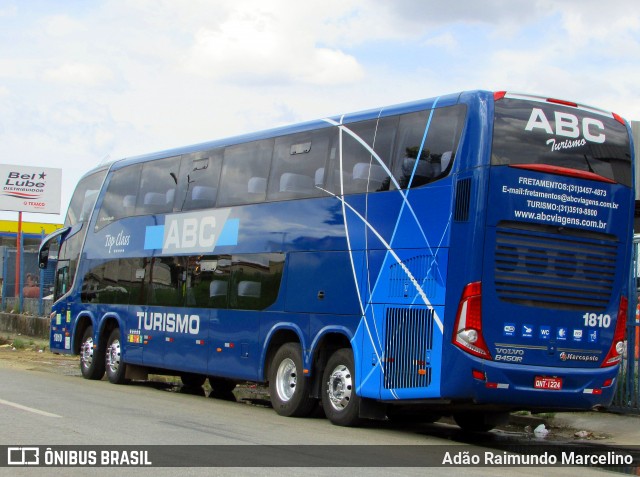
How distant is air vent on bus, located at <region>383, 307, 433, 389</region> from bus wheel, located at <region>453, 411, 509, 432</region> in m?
1.94

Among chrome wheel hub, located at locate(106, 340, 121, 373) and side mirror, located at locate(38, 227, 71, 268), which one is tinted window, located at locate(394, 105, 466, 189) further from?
side mirror, located at locate(38, 227, 71, 268)

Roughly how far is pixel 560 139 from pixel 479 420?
176 inches

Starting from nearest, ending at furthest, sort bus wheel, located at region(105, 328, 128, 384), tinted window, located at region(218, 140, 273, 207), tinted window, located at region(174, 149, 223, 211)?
tinted window, located at region(218, 140, 273, 207), tinted window, located at region(174, 149, 223, 211), bus wheel, located at region(105, 328, 128, 384)

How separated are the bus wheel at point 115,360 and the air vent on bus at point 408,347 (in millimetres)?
8635

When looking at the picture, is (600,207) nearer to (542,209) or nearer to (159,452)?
(542,209)

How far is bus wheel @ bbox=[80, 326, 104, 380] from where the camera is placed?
20.8 m

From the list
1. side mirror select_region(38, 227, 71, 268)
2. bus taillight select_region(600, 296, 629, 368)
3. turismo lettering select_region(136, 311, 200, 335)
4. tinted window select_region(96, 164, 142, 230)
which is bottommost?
turismo lettering select_region(136, 311, 200, 335)

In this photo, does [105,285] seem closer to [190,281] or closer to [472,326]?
[190,281]

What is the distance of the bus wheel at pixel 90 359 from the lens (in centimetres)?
2080

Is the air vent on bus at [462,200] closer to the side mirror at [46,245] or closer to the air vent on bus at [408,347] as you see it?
the air vent on bus at [408,347]

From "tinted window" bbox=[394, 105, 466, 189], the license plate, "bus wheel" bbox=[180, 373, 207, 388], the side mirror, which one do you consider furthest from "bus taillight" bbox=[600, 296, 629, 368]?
the side mirror

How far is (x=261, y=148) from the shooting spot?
16.0m

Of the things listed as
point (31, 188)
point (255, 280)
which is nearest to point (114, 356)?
point (255, 280)

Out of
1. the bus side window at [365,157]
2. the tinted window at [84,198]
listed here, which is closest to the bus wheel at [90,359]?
the tinted window at [84,198]
